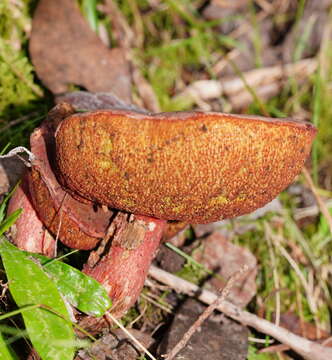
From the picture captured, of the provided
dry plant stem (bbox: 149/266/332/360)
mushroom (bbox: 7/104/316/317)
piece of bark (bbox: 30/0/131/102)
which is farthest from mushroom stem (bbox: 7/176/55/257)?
piece of bark (bbox: 30/0/131/102)

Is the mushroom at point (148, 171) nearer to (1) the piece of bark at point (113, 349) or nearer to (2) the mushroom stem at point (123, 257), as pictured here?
(2) the mushroom stem at point (123, 257)

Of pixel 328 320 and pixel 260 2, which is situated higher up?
pixel 260 2

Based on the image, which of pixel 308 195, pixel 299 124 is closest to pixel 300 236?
pixel 308 195

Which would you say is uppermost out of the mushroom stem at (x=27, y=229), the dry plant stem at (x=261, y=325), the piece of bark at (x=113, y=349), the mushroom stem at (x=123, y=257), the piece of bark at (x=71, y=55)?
the piece of bark at (x=71, y=55)

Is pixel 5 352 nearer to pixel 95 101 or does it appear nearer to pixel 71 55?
pixel 95 101

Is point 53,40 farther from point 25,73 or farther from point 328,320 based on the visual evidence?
point 328,320

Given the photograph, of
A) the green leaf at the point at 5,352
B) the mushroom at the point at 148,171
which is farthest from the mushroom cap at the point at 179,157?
the green leaf at the point at 5,352

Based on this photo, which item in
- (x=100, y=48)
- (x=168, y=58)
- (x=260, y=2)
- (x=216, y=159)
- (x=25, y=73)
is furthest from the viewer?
(x=260, y=2)

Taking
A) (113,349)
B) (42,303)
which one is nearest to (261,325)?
(113,349)
